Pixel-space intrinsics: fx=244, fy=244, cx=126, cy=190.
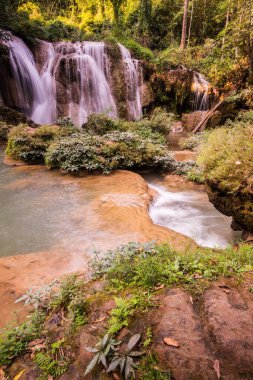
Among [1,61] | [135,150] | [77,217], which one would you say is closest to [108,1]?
[1,61]

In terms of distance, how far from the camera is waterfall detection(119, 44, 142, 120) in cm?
1788

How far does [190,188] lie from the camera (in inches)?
306

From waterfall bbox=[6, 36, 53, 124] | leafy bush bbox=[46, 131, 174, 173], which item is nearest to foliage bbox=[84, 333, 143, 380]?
leafy bush bbox=[46, 131, 174, 173]

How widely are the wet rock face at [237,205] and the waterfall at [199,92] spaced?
14.4 m

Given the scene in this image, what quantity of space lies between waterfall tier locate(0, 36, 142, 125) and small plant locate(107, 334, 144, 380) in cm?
1544

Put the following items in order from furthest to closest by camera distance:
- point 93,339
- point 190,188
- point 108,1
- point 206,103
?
point 108,1 < point 206,103 < point 190,188 < point 93,339

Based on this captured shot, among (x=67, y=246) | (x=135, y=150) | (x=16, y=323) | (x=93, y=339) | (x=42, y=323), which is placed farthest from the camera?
(x=135, y=150)

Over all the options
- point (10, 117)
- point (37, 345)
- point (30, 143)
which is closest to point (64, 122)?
point (30, 143)

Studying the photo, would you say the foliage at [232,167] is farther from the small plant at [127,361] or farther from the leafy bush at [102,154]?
the leafy bush at [102,154]

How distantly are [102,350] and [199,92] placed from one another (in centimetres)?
1853

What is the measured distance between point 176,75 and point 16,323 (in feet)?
62.6

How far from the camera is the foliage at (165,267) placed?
2.36 metres

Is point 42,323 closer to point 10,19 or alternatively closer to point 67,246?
point 67,246

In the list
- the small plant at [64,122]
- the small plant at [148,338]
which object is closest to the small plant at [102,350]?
the small plant at [148,338]
